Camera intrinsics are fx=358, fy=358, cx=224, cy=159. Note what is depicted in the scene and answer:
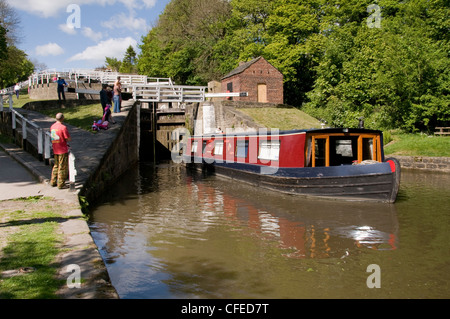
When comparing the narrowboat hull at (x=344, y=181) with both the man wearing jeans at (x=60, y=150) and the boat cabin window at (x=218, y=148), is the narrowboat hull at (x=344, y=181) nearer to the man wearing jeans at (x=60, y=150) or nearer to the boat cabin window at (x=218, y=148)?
the boat cabin window at (x=218, y=148)

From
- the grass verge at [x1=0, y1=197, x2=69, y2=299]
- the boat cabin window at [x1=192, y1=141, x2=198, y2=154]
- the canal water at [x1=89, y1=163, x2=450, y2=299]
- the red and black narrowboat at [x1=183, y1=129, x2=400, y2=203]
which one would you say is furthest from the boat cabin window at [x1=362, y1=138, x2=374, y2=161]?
the boat cabin window at [x1=192, y1=141, x2=198, y2=154]

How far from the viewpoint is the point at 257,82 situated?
2809cm

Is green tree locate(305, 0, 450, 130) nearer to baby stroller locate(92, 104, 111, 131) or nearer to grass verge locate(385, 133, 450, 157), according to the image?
grass verge locate(385, 133, 450, 157)

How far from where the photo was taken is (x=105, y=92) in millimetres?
14398

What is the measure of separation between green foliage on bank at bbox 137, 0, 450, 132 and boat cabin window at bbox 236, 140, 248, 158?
459 inches

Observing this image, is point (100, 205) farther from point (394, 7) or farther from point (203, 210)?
point (394, 7)

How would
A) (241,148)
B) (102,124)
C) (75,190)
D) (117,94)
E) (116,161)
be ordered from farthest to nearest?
(117,94) → (102,124) → (241,148) → (116,161) → (75,190)

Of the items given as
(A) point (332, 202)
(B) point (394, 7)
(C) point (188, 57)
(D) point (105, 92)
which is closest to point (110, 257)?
(A) point (332, 202)

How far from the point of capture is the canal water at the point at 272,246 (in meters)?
4.38

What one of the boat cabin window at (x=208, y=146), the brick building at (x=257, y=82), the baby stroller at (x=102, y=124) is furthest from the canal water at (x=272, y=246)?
the brick building at (x=257, y=82)

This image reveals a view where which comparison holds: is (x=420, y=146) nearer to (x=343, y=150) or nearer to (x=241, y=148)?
(x=343, y=150)

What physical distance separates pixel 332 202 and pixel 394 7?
27721 mm

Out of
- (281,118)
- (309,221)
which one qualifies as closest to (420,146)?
(281,118)

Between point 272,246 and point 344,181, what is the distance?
4.12 metres
